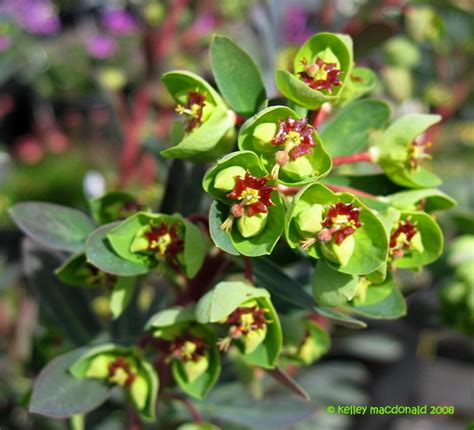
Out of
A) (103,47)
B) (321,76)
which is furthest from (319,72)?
(103,47)

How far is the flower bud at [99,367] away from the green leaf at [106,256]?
0.17 m

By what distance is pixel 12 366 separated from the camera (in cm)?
147

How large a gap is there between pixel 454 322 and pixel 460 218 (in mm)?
206

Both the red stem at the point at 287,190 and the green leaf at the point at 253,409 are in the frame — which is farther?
the green leaf at the point at 253,409

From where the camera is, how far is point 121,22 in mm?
4223

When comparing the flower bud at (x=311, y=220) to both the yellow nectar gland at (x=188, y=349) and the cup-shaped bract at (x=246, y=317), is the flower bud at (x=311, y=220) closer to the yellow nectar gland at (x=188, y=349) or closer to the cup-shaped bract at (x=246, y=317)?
the cup-shaped bract at (x=246, y=317)

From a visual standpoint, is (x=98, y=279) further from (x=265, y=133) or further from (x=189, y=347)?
(x=265, y=133)

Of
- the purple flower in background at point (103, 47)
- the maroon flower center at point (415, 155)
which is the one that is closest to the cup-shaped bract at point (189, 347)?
the maroon flower center at point (415, 155)

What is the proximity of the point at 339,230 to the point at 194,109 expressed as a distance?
0.22m

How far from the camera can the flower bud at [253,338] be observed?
27.4 inches

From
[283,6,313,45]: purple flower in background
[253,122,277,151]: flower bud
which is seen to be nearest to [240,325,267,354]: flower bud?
[253,122,277,151]: flower bud

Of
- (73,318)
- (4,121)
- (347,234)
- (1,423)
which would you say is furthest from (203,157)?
(4,121)

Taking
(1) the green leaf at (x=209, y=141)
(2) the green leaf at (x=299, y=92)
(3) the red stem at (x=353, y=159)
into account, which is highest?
(2) the green leaf at (x=299, y=92)

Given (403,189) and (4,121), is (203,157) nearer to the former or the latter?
(403,189)
